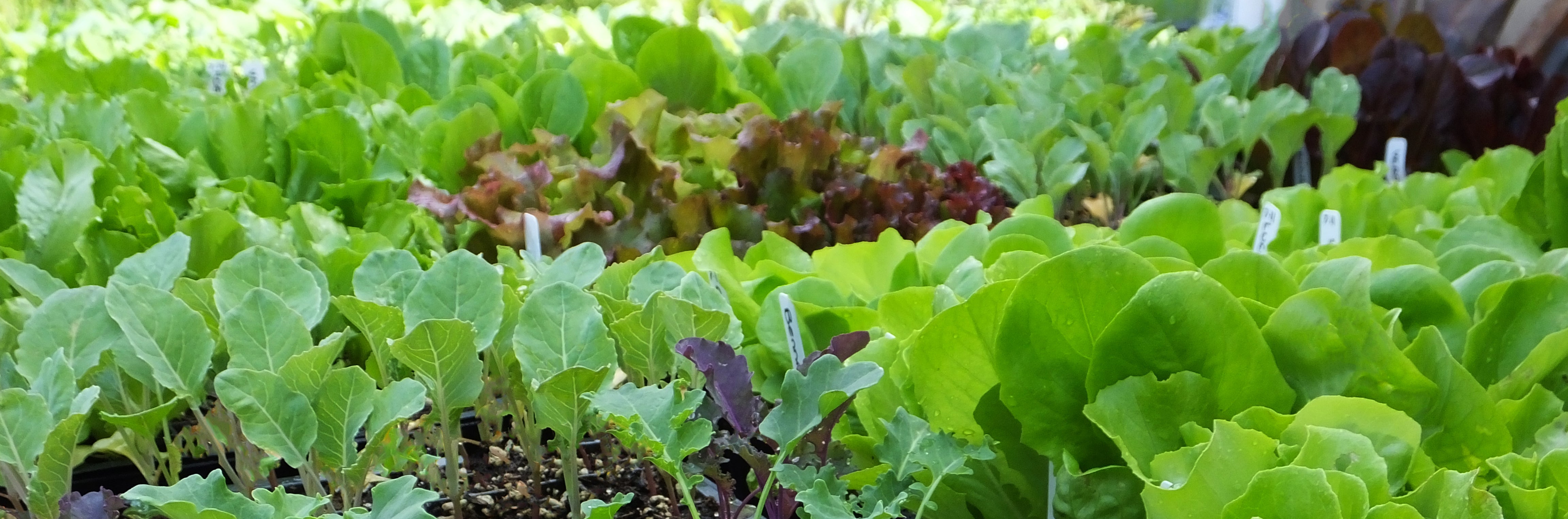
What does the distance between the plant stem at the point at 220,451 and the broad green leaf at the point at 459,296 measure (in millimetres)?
152

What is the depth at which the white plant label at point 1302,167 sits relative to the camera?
1880 millimetres

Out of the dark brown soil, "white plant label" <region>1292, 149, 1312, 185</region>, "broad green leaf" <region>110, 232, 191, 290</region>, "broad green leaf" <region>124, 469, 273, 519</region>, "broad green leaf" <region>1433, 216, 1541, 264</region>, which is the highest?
"broad green leaf" <region>124, 469, 273, 519</region>

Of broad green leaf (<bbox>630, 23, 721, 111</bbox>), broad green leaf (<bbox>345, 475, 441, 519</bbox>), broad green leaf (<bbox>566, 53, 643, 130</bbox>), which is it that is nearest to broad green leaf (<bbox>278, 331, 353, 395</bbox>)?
broad green leaf (<bbox>345, 475, 441, 519</bbox>)

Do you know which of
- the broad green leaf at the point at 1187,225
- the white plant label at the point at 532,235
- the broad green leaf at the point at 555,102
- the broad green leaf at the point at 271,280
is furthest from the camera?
the broad green leaf at the point at 555,102

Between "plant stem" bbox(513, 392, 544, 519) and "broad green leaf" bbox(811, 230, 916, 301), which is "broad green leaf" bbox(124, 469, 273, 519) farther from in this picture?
"broad green leaf" bbox(811, 230, 916, 301)

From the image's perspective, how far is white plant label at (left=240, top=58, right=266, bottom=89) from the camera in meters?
2.09

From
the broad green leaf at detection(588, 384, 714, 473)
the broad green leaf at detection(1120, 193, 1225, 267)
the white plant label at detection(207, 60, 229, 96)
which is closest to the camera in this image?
the broad green leaf at detection(588, 384, 714, 473)

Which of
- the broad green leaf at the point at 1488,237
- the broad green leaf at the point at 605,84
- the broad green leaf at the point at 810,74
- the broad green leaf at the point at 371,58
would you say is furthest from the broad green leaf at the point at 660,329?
the broad green leaf at the point at 371,58

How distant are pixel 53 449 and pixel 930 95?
1.59 meters

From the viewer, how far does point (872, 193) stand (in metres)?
1.45

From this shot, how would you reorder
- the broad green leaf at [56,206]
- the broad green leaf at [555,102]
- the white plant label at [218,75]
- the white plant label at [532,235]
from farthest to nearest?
1. the white plant label at [218,75]
2. the broad green leaf at [555,102]
3. the white plant label at [532,235]
4. the broad green leaf at [56,206]

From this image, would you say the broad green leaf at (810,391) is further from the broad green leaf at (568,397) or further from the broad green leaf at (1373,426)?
the broad green leaf at (1373,426)

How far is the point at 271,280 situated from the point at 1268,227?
874 millimetres

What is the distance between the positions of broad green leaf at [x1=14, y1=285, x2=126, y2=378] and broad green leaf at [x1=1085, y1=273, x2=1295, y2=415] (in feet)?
2.06
